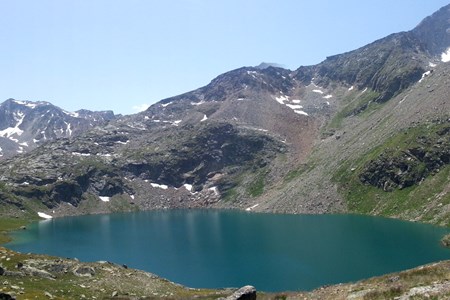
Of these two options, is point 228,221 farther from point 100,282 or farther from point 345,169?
point 100,282

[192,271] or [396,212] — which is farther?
[396,212]

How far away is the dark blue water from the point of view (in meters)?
81.4

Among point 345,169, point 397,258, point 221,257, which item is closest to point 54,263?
point 221,257

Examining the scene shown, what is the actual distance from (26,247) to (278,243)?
71.8m

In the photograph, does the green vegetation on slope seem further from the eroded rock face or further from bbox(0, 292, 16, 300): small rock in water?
bbox(0, 292, 16, 300): small rock in water

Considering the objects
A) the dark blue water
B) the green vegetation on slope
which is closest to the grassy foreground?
the dark blue water

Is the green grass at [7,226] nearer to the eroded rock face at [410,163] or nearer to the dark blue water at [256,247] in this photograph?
the dark blue water at [256,247]

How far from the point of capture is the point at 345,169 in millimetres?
184750

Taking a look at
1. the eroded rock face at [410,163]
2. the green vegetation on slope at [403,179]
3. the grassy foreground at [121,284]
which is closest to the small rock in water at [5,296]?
the grassy foreground at [121,284]

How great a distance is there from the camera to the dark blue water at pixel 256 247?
267ft

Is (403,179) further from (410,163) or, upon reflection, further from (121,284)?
(121,284)

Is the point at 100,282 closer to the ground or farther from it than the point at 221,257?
farther from it

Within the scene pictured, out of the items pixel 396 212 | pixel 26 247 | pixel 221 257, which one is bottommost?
pixel 396 212

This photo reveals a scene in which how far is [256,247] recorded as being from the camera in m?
111
